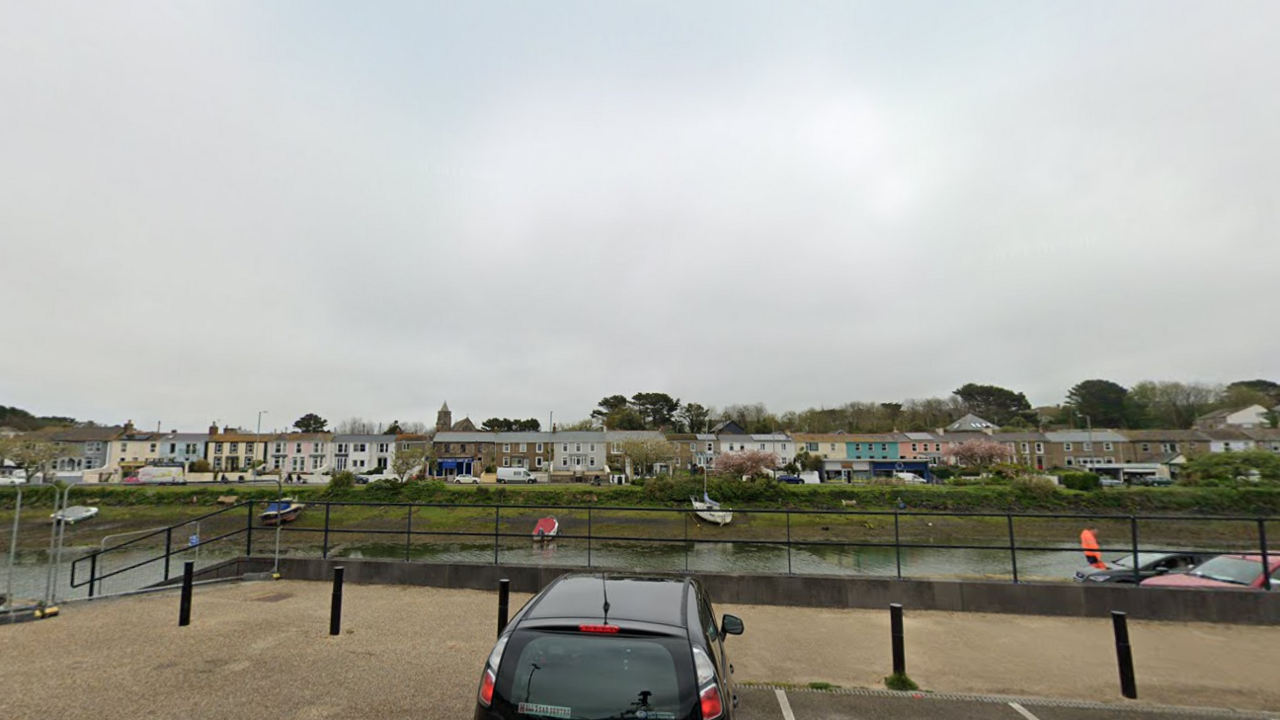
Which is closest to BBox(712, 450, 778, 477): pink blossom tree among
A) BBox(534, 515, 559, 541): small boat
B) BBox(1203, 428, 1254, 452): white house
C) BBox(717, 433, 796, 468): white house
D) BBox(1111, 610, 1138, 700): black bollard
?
BBox(717, 433, 796, 468): white house

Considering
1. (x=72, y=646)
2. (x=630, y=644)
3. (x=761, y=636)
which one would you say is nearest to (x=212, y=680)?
(x=72, y=646)

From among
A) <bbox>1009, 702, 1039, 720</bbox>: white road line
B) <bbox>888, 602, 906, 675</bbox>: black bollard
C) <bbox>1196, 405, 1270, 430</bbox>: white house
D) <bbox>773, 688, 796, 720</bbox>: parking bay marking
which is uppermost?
<bbox>1196, 405, 1270, 430</bbox>: white house

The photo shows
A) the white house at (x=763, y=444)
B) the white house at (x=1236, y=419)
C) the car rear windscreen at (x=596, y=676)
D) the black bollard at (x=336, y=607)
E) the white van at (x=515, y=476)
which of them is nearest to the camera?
the car rear windscreen at (x=596, y=676)

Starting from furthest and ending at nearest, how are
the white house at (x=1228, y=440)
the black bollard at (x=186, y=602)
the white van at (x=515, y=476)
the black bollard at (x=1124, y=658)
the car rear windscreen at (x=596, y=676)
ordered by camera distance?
the white house at (x=1228, y=440)
the white van at (x=515, y=476)
the black bollard at (x=186, y=602)
the black bollard at (x=1124, y=658)
the car rear windscreen at (x=596, y=676)

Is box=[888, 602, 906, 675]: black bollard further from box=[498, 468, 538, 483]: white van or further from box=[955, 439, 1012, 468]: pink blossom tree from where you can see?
box=[955, 439, 1012, 468]: pink blossom tree

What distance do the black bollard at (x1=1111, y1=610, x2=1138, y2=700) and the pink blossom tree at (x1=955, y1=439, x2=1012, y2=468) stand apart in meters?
72.4

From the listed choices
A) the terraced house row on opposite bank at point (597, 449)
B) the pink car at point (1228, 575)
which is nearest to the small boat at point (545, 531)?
the pink car at point (1228, 575)

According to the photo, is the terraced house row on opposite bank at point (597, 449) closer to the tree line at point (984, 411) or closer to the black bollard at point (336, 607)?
the tree line at point (984, 411)

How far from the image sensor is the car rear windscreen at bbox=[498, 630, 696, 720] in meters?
3.07

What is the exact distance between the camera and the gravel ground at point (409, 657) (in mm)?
5223

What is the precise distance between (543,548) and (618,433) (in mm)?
59674

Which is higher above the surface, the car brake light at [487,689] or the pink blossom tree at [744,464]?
the car brake light at [487,689]

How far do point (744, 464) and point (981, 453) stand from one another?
1276 inches

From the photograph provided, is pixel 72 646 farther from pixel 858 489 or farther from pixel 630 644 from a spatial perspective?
pixel 858 489
